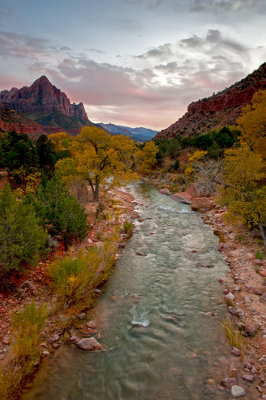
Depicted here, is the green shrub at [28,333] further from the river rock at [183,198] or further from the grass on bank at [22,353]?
the river rock at [183,198]

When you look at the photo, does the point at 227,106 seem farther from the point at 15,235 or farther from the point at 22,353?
the point at 22,353

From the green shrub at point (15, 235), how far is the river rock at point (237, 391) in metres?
7.70

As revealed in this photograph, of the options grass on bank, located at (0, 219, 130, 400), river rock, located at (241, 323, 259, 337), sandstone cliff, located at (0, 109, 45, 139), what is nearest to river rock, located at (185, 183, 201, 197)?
grass on bank, located at (0, 219, 130, 400)

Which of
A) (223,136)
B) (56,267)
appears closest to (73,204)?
(56,267)

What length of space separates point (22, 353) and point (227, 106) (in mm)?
117994

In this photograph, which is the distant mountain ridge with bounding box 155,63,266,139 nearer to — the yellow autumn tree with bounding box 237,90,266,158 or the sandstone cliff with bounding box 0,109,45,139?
the yellow autumn tree with bounding box 237,90,266,158

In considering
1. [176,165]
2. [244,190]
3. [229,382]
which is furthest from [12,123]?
[229,382]

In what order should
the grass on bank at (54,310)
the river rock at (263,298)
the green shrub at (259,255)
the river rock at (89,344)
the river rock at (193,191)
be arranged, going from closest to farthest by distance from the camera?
the grass on bank at (54,310), the river rock at (89,344), the river rock at (263,298), the green shrub at (259,255), the river rock at (193,191)

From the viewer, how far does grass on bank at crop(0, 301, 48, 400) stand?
5.41 meters

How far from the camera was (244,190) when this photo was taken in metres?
14.4

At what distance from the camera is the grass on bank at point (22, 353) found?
17.7 ft

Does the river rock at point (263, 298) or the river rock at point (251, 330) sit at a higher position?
the river rock at point (263, 298)

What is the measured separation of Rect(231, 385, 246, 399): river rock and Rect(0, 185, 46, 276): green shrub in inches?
303

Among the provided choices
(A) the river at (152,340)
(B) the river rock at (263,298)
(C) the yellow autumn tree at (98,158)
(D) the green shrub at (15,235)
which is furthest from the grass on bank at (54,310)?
(C) the yellow autumn tree at (98,158)
